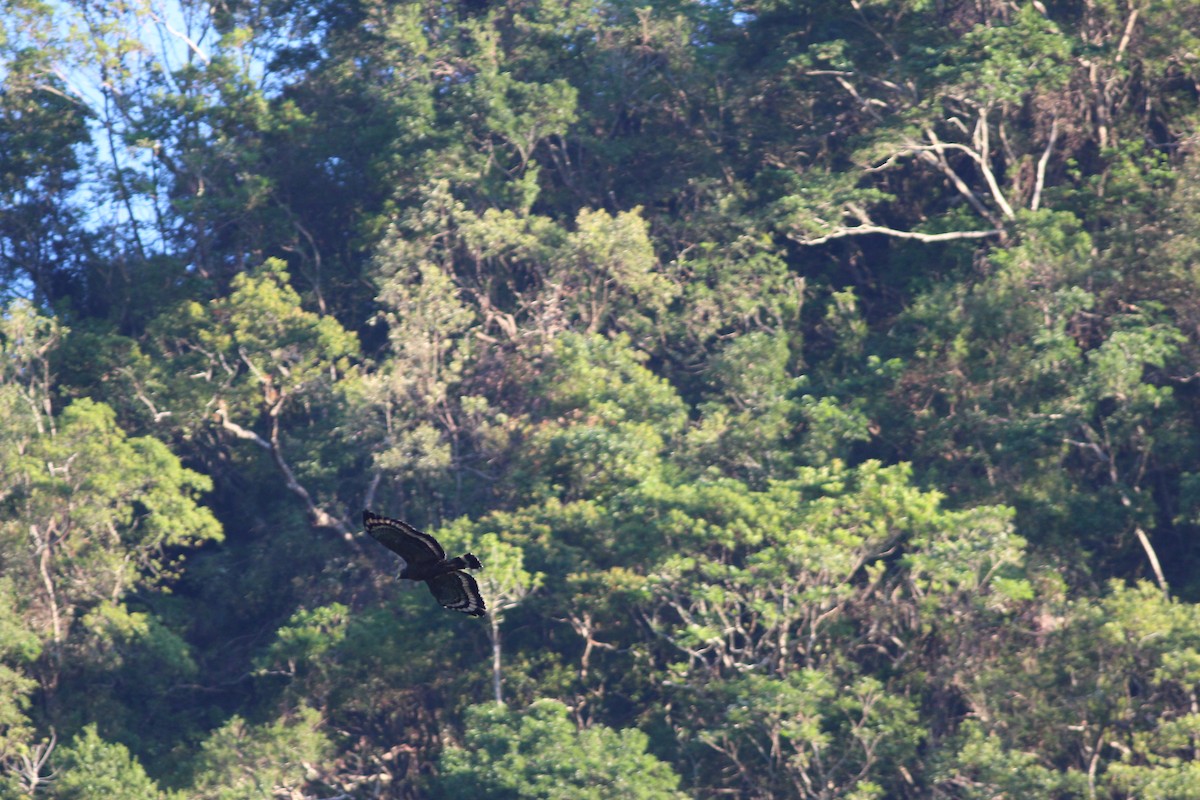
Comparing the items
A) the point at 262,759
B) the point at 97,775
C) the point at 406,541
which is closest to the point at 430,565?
the point at 406,541

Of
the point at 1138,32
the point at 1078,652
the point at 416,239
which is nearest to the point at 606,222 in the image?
the point at 416,239

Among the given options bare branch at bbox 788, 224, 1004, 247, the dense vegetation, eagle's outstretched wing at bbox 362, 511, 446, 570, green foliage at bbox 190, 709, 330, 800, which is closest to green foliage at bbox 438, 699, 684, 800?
the dense vegetation

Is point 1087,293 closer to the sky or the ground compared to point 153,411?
closer to the ground

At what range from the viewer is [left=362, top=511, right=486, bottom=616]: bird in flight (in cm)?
802

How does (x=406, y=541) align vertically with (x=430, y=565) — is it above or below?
above

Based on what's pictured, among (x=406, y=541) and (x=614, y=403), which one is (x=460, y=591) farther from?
(x=614, y=403)

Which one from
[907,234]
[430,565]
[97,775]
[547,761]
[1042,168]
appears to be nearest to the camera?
[430,565]

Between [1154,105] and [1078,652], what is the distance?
936cm

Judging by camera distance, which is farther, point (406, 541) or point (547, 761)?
point (547, 761)

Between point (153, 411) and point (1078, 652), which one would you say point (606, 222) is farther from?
point (1078, 652)

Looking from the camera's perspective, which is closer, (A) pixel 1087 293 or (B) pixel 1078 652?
(B) pixel 1078 652

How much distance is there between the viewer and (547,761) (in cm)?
1983

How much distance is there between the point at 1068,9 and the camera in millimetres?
26297

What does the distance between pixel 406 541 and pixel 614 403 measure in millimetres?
15410
